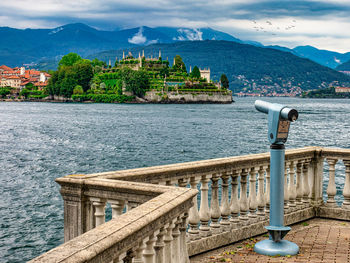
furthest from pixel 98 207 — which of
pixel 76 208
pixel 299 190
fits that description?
pixel 299 190

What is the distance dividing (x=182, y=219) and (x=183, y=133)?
70.4m

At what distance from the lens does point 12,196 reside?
28047 mm

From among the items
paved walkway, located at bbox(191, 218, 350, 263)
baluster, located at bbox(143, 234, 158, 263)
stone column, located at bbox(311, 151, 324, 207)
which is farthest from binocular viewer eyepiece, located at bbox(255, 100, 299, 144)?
baluster, located at bbox(143, 234, 158, 263)

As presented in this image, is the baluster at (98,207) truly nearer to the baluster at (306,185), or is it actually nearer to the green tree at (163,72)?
the baluster at (306,185)

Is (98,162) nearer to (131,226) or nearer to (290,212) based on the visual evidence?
(290,212)

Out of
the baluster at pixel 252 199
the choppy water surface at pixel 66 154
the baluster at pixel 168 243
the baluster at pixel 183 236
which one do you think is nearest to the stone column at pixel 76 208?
the baluster at pixel 183 236

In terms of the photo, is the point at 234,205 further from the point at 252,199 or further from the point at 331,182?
the point at 331,182

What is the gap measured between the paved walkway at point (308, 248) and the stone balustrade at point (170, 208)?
7.1 inches

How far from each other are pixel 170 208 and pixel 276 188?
2796 millimetres

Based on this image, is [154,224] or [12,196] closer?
[154,224]

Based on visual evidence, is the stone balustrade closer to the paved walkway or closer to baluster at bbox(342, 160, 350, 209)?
baluster at bbox(342, 160, 350, 209)

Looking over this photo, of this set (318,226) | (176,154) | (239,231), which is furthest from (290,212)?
(176,154)

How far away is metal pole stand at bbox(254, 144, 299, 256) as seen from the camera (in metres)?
6.36

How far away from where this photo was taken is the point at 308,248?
6754 millimetres
